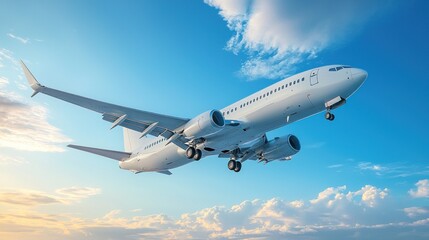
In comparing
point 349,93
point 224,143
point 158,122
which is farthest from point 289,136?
point 158,122

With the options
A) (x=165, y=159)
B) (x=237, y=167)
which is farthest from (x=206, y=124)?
(x=237, y=167)

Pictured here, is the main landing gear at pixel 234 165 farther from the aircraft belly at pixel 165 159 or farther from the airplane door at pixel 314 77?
the airplane door at pixel 314 77

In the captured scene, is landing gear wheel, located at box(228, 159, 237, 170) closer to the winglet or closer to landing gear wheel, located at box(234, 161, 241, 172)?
landing gear wheel, located at box(234, 161, 241, 172)

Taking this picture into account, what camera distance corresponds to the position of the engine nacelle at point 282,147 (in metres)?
36.1

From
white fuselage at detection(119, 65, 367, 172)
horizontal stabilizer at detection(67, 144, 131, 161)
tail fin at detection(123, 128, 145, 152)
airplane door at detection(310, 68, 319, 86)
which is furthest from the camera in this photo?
tail fin at detection(123, 128, 145, 152)

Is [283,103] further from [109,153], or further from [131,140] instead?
[131,140]

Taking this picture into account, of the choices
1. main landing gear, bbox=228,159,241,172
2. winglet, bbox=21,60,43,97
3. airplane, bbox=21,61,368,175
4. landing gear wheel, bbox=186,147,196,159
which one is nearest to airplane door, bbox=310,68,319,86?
airplane, bbox=21,61,368,175

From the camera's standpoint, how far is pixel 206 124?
28.5 metres

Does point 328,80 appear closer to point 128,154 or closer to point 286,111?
point 286,111

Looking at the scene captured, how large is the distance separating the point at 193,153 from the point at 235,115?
15.2 ft

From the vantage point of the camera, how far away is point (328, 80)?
27078 millimetres

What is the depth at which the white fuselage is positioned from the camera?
26844mm

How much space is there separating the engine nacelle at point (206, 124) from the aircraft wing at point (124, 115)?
5.32ft

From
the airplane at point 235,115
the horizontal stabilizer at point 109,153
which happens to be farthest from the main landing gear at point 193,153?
the horizontal stabilizer at point 109,153
